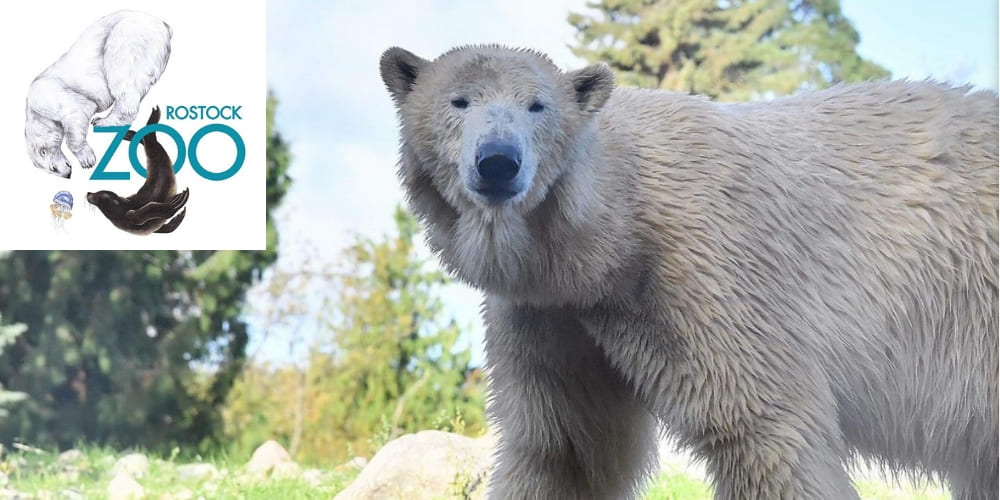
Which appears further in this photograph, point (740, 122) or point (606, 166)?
point (740, 122)

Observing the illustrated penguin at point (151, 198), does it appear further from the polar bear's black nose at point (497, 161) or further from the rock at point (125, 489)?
the polar bear's black nose at point (497, 161)

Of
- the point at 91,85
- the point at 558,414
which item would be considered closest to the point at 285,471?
the point at 91,85

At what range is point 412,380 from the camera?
24.2 ft

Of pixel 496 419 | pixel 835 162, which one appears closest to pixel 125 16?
pixel 496 419

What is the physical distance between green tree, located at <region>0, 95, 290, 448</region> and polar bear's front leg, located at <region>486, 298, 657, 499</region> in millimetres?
5128

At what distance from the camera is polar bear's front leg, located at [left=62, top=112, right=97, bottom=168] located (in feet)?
15.0

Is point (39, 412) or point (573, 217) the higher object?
point (573, 217)

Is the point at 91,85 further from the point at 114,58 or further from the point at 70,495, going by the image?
the point at 70,495

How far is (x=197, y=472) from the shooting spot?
5.65m

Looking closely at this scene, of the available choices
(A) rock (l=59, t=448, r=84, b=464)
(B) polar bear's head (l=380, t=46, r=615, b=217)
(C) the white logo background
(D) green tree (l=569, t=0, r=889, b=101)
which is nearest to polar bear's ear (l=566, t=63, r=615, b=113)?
(B) polar bear's head (l=380, t=46, r=615, b=217)

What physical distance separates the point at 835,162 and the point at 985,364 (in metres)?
0.72

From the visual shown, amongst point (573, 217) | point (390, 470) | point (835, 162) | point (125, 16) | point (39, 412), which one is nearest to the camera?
point (573, 217)

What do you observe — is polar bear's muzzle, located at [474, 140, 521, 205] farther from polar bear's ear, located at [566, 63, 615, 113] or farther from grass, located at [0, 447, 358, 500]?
grass, located at [0, 447, 358, 500]

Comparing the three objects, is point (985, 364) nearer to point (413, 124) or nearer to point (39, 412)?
point (413, 124)
